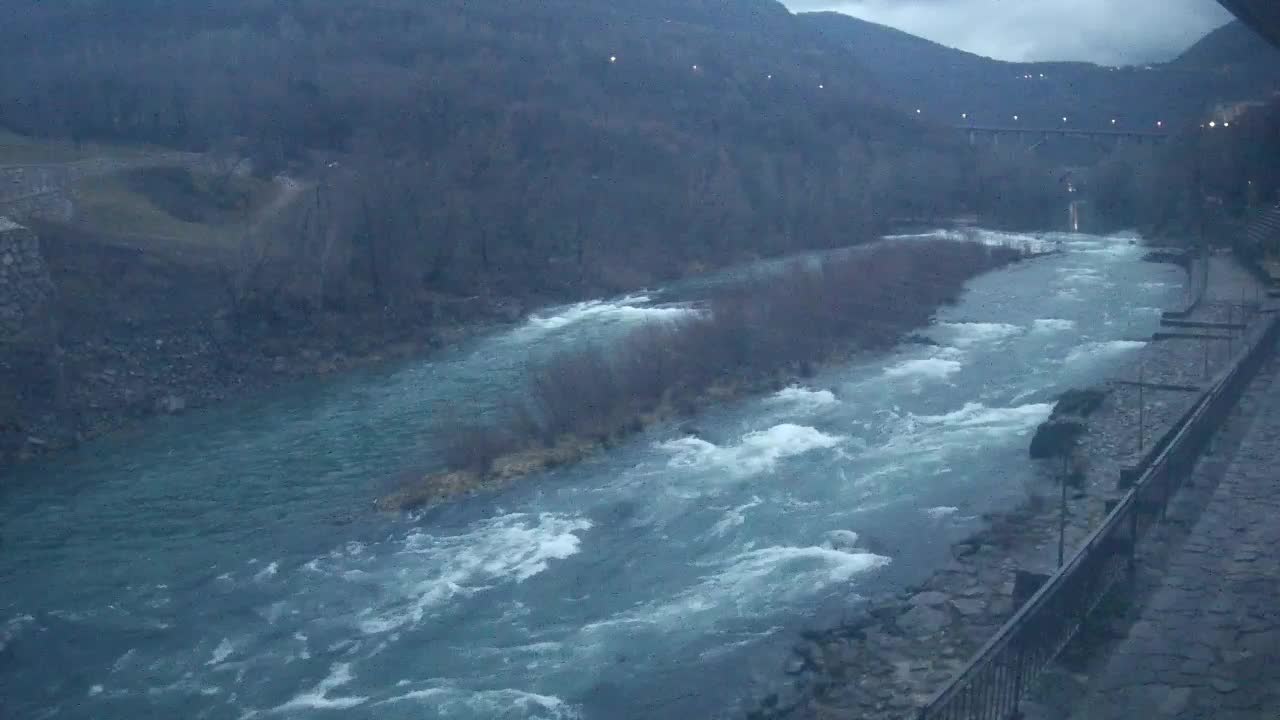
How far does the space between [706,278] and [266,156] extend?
37.9 ft

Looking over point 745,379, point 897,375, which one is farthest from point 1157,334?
point 745,379

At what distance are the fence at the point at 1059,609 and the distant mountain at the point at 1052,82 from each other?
16154mm

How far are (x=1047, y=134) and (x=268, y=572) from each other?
138 ft

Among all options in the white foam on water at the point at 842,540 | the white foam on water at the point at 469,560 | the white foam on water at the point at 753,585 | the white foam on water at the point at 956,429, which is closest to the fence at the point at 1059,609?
the white foam on water at the point at 753,585

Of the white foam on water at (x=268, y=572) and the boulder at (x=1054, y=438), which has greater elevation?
the boulder at (x=1054, y=438)

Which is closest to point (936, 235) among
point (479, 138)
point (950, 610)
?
point (479, 138)

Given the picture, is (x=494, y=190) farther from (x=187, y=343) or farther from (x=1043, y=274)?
(x=1043, y=274)

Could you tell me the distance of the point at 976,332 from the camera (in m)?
19.6

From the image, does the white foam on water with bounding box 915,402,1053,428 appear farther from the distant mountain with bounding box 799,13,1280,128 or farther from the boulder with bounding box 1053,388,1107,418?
the distant mountain with bounding box 799,13,1280,128

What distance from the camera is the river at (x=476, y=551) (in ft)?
25.5

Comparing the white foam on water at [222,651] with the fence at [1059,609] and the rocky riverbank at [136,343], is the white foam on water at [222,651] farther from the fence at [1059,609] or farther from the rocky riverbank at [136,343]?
the rocky riverbank at [136,343]

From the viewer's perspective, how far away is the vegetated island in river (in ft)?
41.5

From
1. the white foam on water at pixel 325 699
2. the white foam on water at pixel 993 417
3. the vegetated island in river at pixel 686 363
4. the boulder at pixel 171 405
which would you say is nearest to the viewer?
the white foam on water at pixel 325 699

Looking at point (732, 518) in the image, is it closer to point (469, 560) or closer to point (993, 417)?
point (469, 560)
